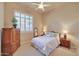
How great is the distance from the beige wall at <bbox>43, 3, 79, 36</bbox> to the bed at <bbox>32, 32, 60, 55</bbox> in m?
0.10

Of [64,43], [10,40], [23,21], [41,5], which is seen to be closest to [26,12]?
[23,21]

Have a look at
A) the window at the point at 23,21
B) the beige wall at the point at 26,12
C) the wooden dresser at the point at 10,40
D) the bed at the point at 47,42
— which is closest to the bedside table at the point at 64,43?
the bed at the point at 47,42

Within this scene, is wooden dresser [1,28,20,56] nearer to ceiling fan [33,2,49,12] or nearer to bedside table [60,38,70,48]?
ceiling fan [33,2,49,12]

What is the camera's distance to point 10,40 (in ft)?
6.21

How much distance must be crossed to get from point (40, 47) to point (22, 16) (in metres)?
0.50

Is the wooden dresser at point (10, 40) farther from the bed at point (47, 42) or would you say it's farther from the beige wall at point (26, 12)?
the bed at point (47, 42)

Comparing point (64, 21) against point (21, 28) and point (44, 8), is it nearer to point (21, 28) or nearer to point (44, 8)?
point (44, 8)

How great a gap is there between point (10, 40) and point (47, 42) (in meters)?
0.51

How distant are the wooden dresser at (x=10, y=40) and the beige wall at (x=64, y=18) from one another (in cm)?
44

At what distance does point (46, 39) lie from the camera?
190cm

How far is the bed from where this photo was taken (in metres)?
1.89

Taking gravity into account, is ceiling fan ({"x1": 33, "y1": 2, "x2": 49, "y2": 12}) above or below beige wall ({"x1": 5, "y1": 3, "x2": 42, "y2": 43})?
above

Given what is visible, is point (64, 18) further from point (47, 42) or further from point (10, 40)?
point (10, 40)

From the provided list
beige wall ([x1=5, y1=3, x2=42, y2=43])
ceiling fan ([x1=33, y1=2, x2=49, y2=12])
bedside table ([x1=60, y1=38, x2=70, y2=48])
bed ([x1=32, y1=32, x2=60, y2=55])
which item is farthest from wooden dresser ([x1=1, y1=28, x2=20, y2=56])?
bedside table ([x1=60, y1=38, x2=70, y2=48])
